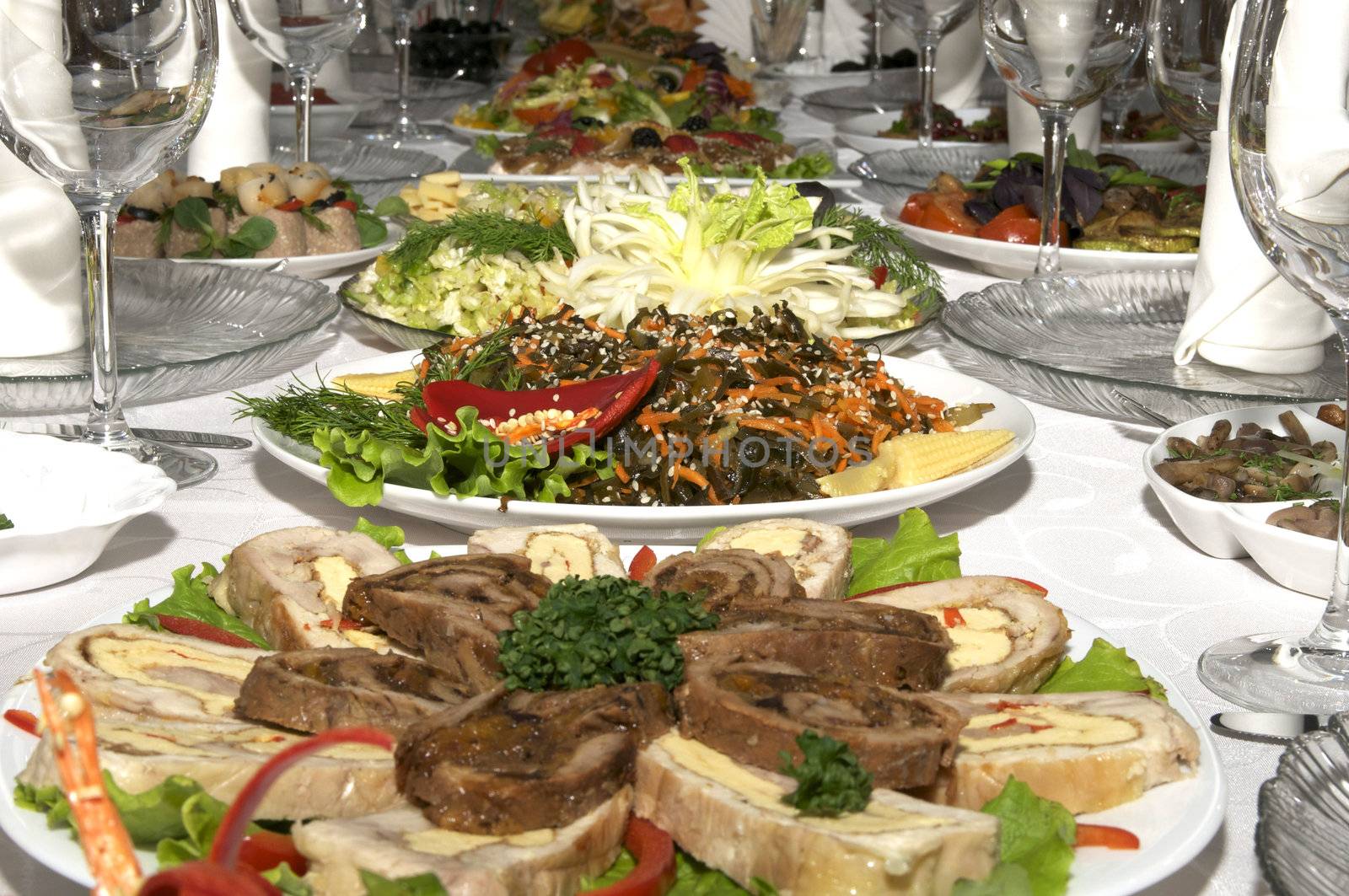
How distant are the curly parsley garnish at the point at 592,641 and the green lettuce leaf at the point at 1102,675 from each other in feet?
1.82

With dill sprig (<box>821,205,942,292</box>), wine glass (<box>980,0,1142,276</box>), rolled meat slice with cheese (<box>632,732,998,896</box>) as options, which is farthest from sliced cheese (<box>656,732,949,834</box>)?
wine glass (<box>980,0,1142,276</box>)

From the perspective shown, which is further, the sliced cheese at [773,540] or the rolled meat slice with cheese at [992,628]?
the sliced cheese at [773,540]

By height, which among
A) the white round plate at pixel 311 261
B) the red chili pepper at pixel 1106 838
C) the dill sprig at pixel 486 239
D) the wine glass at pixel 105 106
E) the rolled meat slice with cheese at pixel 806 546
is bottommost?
the red chili pepper at pixel 1106 838

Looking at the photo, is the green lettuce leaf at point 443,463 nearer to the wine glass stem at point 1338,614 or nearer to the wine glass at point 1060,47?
the wine glass stem at point 1338,614

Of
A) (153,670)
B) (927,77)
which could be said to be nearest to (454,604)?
(153,670)

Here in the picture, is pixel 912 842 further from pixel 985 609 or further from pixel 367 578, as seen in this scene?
pixel 367 578

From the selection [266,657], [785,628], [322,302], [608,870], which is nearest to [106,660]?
[266,657]

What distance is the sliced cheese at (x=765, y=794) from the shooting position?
1433 mm

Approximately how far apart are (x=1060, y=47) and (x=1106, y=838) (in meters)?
2.87

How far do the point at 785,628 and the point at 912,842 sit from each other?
0.47 metres

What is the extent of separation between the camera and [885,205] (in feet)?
16.4

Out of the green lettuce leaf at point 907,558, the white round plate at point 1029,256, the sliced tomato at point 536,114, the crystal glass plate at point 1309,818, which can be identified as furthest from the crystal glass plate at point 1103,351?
the sliced tomato at point 536,114

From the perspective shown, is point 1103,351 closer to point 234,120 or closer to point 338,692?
point 338,692

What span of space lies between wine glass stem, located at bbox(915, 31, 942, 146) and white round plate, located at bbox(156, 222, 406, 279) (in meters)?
2.58
